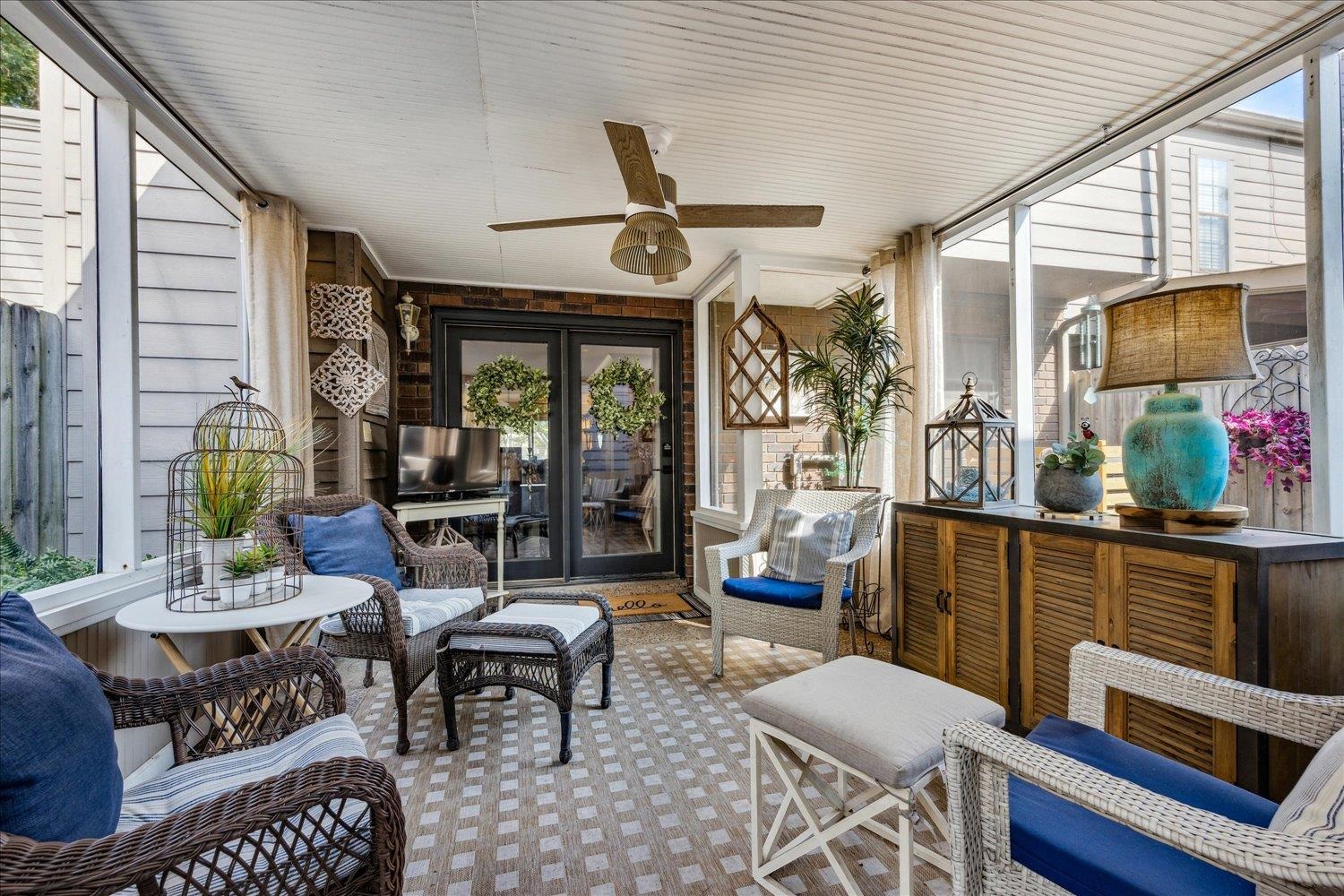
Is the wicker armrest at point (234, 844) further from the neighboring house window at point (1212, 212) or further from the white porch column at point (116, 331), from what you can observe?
the neighboring house window at point (1212, 212)

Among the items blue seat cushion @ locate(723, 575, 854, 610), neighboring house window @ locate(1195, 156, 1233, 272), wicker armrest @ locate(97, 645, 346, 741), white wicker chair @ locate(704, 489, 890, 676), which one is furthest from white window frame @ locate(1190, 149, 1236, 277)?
wicker armrest @ locate(97, 645, 346, 741)

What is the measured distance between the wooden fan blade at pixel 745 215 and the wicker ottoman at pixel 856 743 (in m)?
1.70

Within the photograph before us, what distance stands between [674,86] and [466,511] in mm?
2993

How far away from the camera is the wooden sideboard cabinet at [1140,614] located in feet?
4.85

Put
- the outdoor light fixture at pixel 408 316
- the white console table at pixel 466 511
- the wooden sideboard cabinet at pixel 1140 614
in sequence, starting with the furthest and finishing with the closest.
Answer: the outdoor light fixture at pixel 408 316
the white console table at pixel 466 511
the wooden sideboard cabinet at pixel 1140 614

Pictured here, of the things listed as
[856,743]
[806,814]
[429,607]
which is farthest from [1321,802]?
[429,607]

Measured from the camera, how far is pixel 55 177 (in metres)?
1.82

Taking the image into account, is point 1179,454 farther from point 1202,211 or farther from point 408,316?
point 408,316

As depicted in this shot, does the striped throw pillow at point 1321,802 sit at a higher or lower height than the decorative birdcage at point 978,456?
lower

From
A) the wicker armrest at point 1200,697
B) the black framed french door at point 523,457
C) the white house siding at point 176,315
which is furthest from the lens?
the black framed french door at point 523,457

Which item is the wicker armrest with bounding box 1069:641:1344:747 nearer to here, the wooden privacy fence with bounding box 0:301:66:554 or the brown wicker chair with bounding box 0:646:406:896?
the brown wicker chair with bounding box 0:646:406:896

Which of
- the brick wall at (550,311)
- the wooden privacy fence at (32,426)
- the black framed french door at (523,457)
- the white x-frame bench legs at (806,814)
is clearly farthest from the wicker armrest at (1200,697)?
the black framed french door at (523,457)

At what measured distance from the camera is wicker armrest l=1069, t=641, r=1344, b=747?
43.6 inches

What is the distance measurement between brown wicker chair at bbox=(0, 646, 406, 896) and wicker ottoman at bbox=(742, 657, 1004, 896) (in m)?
0.91
